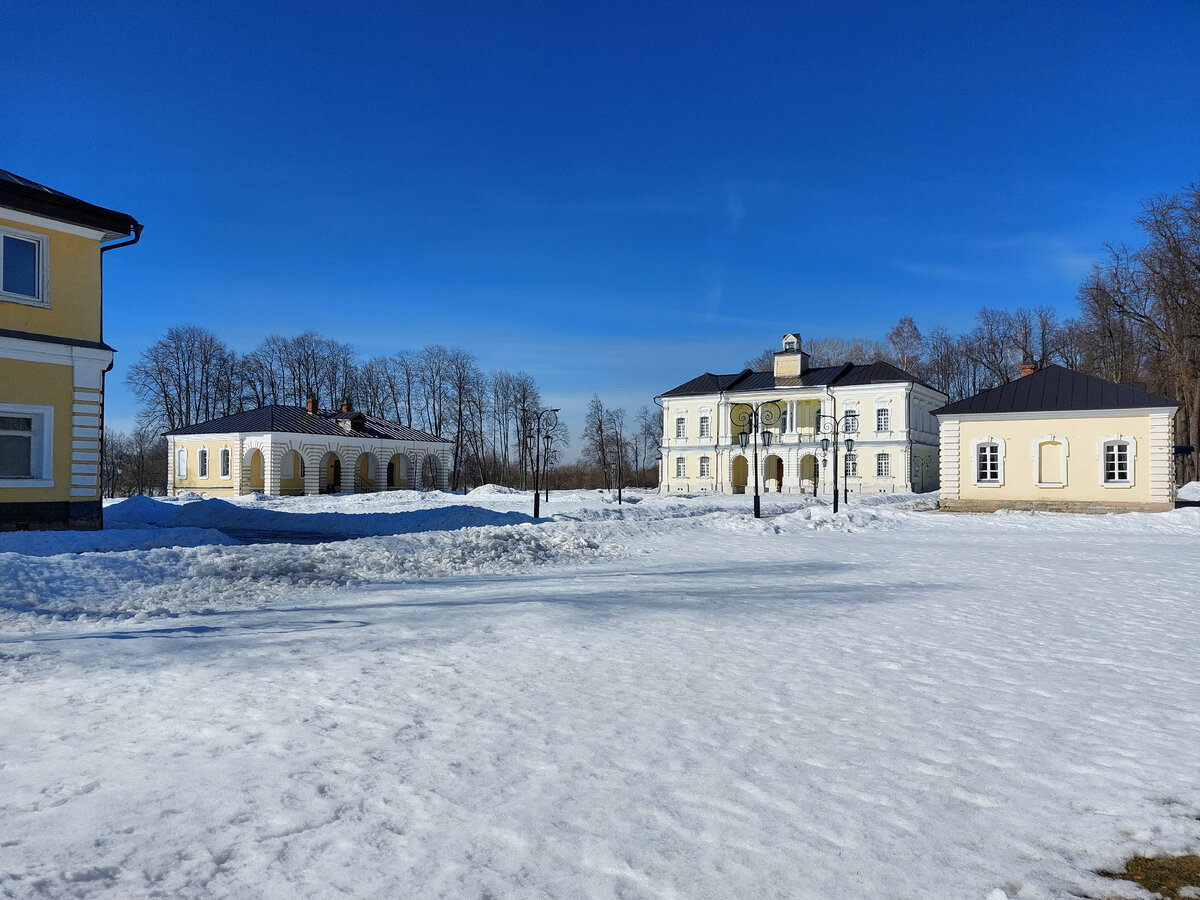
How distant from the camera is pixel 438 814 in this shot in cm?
312

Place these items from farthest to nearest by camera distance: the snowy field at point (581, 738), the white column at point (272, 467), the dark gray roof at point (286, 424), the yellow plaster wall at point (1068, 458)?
the dark gray roof at point (286, 424) → the white column at point (272, 467) → the yellow plaster wall at point (1068, 458) → the snowy field at point (581, 738)

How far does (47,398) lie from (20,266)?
232 cm

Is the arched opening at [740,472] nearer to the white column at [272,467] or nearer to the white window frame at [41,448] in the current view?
the white column at [272,467]

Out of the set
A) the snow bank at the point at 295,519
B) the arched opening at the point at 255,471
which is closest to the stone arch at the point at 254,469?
the arched opening at the point at 255,471

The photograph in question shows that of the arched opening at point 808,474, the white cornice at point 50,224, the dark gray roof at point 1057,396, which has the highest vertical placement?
the white cornice at point 50,224

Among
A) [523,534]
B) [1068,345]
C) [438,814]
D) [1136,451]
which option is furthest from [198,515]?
[1068,345]

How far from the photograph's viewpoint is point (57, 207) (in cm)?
1341

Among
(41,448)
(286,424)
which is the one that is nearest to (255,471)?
(286,424)

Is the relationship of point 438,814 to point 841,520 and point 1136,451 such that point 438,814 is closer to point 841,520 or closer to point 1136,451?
point 841,520

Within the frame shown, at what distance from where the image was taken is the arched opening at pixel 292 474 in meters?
42.3

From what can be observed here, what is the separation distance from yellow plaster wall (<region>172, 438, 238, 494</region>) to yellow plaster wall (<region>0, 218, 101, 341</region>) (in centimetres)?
2904

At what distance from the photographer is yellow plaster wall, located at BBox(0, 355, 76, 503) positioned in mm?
13133

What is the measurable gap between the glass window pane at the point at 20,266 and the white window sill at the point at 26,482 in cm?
324

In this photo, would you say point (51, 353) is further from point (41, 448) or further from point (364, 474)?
point (364, 474)
